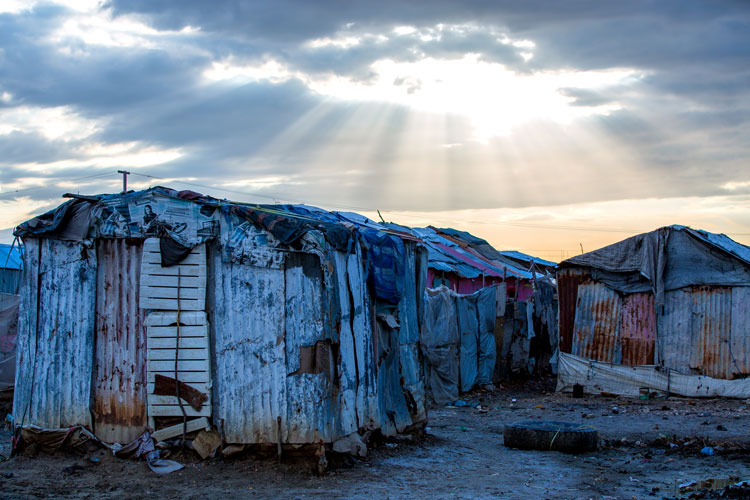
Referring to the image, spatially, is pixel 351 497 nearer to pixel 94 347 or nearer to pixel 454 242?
pixel 94 347

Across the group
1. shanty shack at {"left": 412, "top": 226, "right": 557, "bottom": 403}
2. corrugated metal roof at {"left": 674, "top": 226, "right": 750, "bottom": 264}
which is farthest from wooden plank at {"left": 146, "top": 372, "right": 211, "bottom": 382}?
corrugated metal roof at {"left": 674, "top": 226, "right": 750, "bottom": 264}

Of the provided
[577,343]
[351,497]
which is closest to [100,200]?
[351,497]

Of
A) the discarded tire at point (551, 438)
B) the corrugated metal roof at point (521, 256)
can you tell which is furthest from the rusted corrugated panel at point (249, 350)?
the corrugated metal roof at point (521, 256)

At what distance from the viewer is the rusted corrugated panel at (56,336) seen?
28.1 feet

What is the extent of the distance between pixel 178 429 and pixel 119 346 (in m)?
1.14

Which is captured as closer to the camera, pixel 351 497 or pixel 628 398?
pixel 351 497

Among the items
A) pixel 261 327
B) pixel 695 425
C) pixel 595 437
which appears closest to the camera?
pixel 261 327

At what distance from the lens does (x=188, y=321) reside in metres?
8.27

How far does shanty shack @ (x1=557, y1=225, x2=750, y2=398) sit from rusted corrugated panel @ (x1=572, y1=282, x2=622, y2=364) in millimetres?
21

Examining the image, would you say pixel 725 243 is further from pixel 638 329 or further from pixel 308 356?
pixel 308 356

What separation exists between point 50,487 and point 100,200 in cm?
309

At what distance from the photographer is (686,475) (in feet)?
27.8

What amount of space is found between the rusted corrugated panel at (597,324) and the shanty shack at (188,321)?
871 centimetres

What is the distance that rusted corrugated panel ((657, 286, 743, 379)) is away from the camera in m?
15.0
